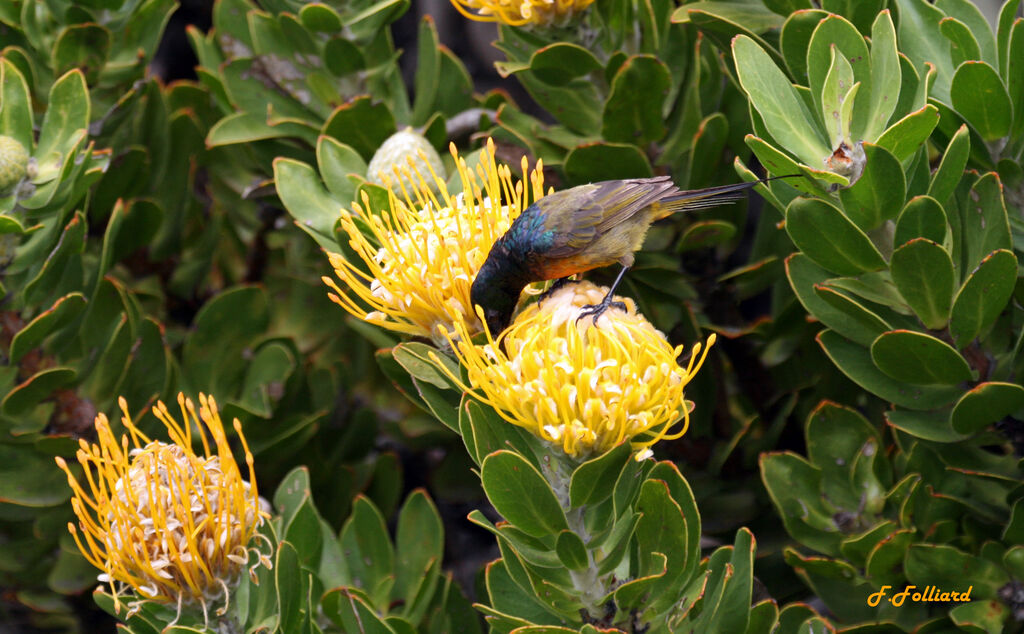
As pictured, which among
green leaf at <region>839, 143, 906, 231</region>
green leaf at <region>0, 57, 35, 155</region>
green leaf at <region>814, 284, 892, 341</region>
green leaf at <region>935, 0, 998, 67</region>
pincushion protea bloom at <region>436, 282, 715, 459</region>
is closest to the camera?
pincushion protea bloom at <region>436, 282, 715, 459</region>

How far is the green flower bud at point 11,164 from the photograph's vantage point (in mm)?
1471

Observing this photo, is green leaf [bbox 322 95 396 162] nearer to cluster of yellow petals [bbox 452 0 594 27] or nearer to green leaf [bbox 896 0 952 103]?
cluster of yellow petals [bbox 452 0 594 27]

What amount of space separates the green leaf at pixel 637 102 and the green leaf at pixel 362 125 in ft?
1.29

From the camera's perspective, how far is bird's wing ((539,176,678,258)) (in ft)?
3.87

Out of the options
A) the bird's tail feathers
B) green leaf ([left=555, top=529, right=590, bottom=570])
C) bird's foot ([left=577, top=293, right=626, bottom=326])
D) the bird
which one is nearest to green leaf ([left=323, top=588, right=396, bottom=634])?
green leaf ([left=555, top=529, right=590, bottom=570])

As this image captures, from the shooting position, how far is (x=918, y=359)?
125cm

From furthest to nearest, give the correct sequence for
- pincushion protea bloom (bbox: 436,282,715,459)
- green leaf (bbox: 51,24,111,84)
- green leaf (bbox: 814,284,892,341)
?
green leaf (bbox: 51,24,111,84), green leaf (bbox: 814,284,892,341), pincushion protea bloom (bbox: 436,282,715,459)

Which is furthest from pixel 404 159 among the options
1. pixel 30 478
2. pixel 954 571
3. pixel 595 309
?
pixel 954 571

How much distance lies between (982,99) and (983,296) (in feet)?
0.84

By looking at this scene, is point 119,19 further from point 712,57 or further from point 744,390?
point 744,390

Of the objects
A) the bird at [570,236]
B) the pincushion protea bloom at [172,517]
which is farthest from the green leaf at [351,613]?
the bird at [570,236]

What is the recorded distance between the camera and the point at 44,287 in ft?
5.25

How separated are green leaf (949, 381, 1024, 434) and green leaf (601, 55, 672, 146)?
633 millimetres

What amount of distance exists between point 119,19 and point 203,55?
0.60 ft
